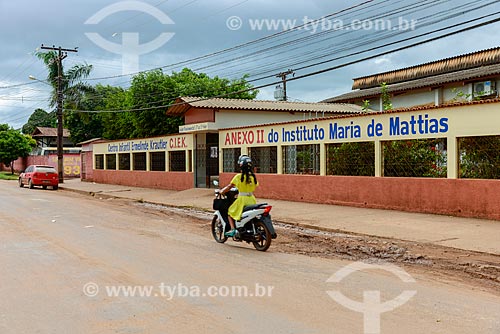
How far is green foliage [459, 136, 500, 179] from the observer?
13086 millimetres

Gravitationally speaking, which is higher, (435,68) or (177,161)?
(435,68)

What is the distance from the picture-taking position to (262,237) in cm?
969

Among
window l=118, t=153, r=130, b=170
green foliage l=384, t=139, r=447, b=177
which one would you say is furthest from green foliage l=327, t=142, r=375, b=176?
window l=118, t=153, r=130, b=170

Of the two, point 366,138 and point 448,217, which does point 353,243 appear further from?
point 366,138

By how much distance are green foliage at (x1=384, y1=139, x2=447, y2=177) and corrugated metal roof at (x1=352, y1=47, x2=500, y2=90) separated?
1607 centimetres

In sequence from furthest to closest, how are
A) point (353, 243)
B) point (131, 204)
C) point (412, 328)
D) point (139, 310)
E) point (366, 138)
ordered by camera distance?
1. point (131, 204)
2. point (366, 138)
3. point (353, 243)
4. point (139, 310)
5. point (412, 328)

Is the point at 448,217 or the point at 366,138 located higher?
the point at 366,138

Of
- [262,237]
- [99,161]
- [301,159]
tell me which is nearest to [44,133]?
[99,161]

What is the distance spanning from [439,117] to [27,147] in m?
49.9

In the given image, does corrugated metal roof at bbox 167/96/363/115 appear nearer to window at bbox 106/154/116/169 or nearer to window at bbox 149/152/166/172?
window at bbox 149/152/166/172

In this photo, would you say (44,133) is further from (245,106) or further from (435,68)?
(435,68)

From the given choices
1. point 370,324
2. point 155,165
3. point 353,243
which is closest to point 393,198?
point 353,243

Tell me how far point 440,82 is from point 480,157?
50.3ft

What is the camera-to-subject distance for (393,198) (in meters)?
15.3
